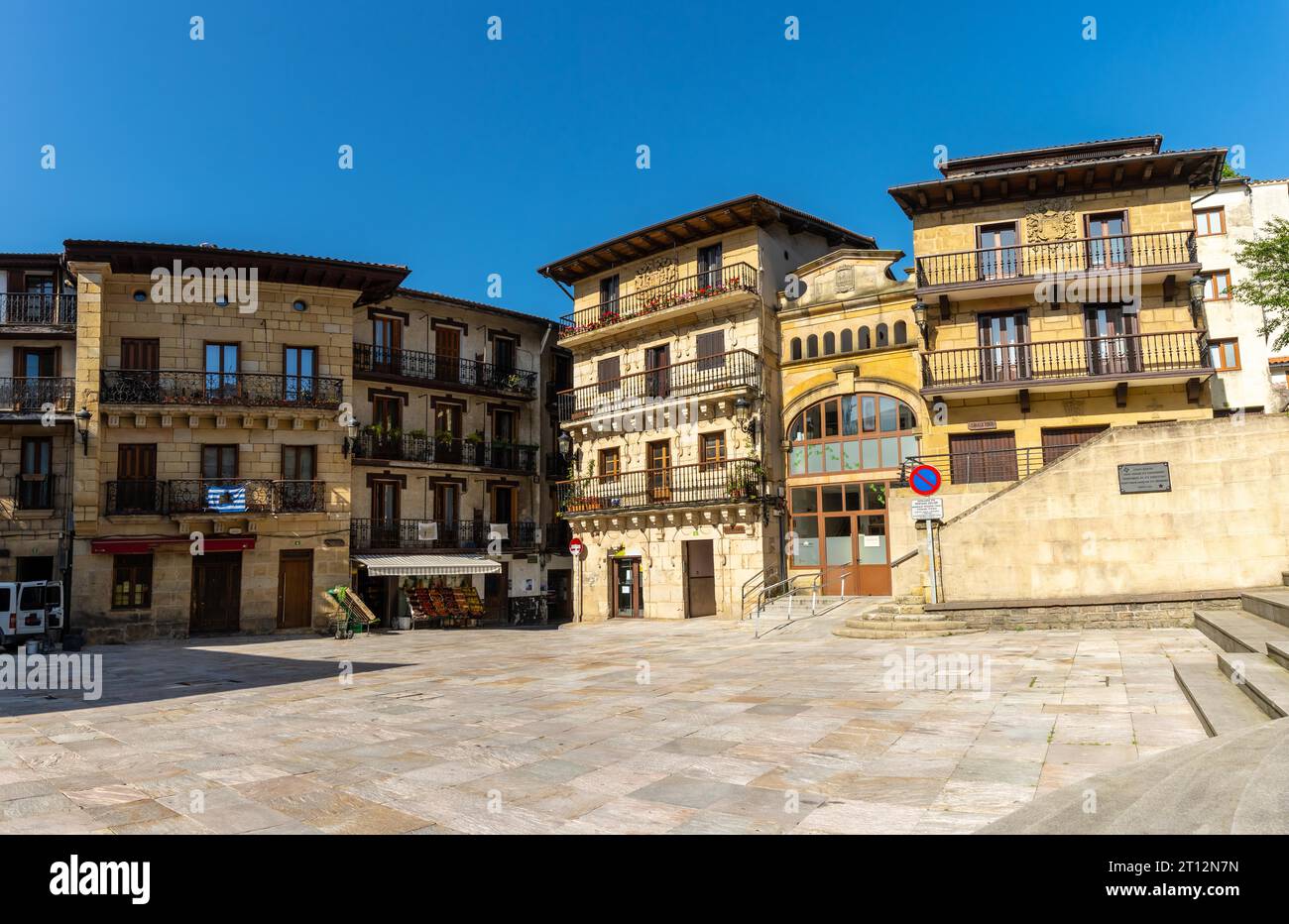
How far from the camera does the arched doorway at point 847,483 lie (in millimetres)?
26078

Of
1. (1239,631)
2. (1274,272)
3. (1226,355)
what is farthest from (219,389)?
(1226,355)

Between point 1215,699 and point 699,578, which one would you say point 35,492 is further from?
point 1215,699

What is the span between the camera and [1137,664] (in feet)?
36.8

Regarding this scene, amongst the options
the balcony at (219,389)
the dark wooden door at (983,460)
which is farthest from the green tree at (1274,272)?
the balcony at (219,389)

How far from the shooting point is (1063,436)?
79.8 ft

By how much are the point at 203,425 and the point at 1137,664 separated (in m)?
26.8

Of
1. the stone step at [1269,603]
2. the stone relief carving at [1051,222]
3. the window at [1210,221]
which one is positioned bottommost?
the stone step at [1269,603]

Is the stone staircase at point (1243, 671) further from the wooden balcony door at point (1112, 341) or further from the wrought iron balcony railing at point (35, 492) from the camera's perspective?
the wrought iron balcony railing at point (35, 492)

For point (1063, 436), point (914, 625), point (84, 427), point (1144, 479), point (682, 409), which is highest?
point (682, 409)

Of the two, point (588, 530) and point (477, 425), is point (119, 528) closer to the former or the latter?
point (477, 425)

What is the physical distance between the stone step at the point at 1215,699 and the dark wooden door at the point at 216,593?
85.4 feet

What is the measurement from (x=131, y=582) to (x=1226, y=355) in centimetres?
3703

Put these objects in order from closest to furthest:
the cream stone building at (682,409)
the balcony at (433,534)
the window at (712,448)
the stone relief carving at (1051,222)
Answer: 1. the stone relief carving at (1051,222)
2. the cream stone building at (682,409)
3. the window at (712,448)
4. the balcony at (433,534)
